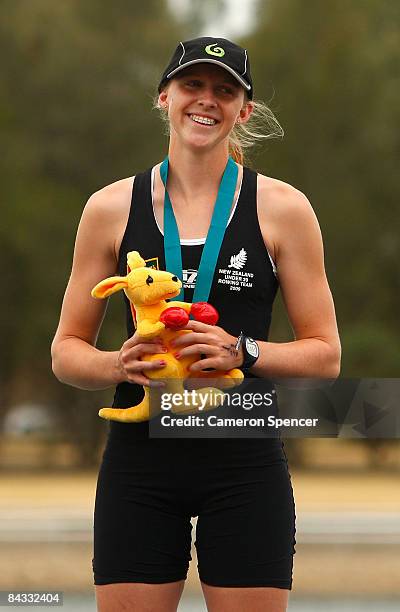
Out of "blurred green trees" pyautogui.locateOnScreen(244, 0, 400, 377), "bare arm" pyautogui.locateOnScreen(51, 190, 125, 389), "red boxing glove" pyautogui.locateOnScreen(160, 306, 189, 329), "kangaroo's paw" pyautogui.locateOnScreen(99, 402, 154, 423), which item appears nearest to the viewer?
"red boxing glove" pyautogui.locateOnScreen(160, 306, 189, 329)

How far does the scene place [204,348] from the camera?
2412mm

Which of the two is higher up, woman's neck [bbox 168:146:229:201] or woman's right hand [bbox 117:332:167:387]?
woman's neck [bbox 168:146:229:201]

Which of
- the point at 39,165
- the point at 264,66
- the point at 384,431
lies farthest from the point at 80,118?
the point at 384,431

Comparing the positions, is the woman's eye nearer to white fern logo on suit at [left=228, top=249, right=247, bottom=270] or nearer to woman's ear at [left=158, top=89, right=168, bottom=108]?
woman's ear at [left=158, top=89, right=168, bottom=108]

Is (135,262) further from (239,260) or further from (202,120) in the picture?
(202,120)

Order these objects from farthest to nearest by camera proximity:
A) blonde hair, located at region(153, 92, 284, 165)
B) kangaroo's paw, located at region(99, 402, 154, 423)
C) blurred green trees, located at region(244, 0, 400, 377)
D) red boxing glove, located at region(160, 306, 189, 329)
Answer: blurred green trees, located at region(244, 0, 400, 377), blonde hair, located at region(153, 92, 284, 165), kangaroo's paw, located at region(99, 402, 154, 423), red boxing glove, located at region(160, 306, 189, 329)

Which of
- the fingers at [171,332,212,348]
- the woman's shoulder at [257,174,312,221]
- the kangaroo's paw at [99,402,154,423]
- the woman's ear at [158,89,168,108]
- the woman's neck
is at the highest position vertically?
the woman's ear at [158,89,168,108]

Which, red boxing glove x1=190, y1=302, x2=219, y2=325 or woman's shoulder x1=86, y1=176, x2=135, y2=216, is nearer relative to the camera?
red boxing glove x1=190, y1=302, x2=219, y2=325

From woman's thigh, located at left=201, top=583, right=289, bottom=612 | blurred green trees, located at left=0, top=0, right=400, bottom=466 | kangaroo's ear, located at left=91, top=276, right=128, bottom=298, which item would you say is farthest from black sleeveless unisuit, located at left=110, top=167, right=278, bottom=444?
blurred green trees, located at left=0, top=0, right=400, bottom=466

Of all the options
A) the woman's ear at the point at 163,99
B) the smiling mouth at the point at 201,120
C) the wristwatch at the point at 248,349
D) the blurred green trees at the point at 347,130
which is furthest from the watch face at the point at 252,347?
the blurred green trees at the point at 347,130

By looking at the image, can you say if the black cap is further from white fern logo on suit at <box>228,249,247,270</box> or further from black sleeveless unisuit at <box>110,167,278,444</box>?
white fern logo on suit at <box>228,249,247,270</box>

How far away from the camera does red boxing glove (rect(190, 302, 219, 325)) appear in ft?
8.02

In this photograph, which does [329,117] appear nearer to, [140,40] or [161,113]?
[140,40]

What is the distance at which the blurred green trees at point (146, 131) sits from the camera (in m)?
22.5
